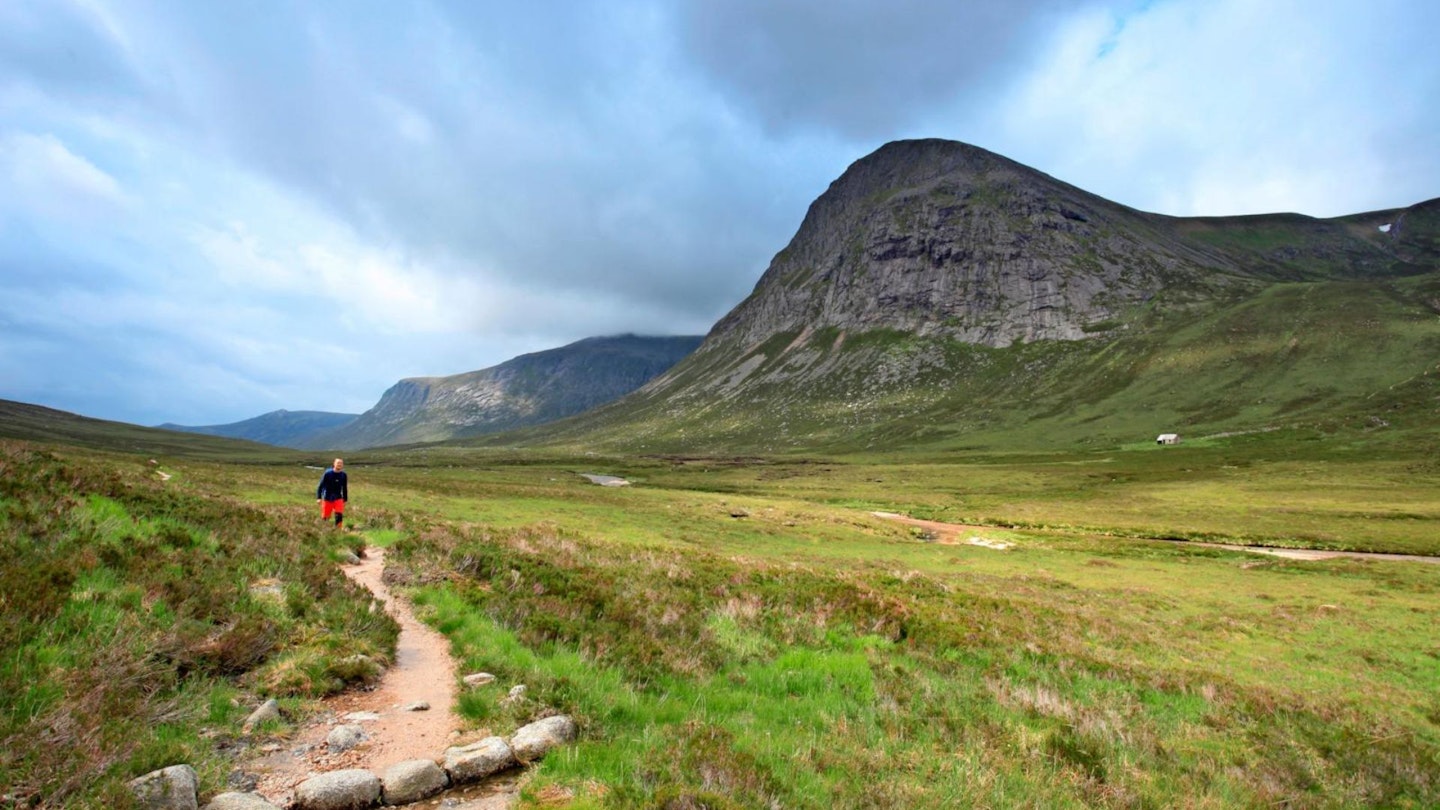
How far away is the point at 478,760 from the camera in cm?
652

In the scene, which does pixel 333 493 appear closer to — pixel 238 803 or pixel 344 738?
pixel 344 738

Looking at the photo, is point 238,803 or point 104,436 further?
point 104,436

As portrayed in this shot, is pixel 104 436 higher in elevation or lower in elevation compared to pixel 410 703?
higher

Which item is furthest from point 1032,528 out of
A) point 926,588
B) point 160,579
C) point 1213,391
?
point 1213,391

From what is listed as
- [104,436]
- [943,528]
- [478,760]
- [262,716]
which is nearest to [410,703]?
[262,716]

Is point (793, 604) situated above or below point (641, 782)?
below

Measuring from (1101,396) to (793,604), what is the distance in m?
207

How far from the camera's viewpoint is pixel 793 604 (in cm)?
1652

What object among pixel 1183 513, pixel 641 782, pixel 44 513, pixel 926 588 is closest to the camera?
pixel 641 782

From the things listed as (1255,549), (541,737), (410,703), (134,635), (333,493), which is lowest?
(1255,549)

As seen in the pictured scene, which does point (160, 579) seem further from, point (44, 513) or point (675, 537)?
point (675, 537)

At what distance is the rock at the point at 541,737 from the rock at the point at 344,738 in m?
1.82

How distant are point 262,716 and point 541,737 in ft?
11.1

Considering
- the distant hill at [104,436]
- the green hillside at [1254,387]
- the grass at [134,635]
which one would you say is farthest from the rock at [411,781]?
the green hillside at [1254,387]
